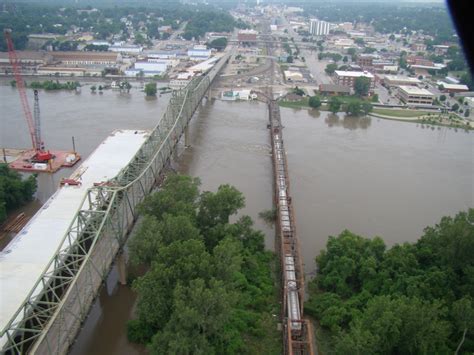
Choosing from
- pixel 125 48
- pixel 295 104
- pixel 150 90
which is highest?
pixel 125 48

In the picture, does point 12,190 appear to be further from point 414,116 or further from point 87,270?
point 414,116

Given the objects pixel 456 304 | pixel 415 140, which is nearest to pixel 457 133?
pixel 415 140

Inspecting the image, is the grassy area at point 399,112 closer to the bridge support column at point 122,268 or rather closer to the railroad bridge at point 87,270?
the railroad bridge at point 87,270

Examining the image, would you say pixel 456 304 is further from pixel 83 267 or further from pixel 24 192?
pixel 24 192

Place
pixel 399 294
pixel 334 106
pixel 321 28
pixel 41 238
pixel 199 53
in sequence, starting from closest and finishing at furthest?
pixel 399 294
pixel 41 238
pixel 334 106
pixel 199 53
pixel 321 28

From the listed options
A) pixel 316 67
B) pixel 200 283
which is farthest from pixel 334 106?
pixel 200 283

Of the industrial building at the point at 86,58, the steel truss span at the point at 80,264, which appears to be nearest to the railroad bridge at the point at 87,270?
the steel truss span at the point at 80,264
